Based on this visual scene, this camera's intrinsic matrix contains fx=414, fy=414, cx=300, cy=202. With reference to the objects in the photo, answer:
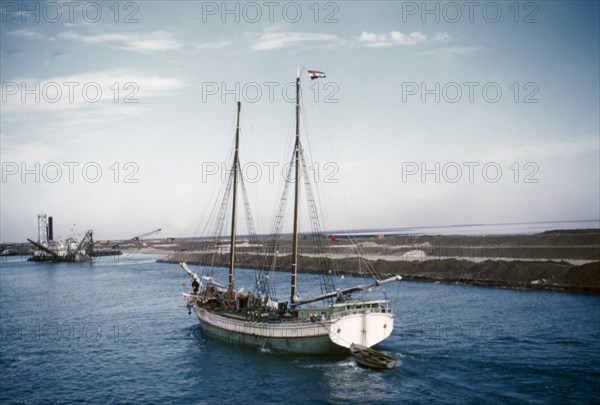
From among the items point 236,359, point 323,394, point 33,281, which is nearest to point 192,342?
point 236,359

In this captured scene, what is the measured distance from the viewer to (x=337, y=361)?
3155 centimetres

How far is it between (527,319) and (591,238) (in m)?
82.6

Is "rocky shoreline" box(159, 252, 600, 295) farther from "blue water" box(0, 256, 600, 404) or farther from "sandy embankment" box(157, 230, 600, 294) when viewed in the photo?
"blue water" box(0, 256, 600, 404)

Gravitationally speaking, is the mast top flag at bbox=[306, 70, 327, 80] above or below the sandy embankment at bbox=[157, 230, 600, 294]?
above

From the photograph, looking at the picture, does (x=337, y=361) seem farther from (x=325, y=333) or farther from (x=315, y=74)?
(x=315, y=74)

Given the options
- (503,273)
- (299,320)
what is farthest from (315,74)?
(503,273)

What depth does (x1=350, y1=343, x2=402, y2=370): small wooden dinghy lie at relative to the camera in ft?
93.4

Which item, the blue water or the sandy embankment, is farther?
the sandy embankment

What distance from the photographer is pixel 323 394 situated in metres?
25.8

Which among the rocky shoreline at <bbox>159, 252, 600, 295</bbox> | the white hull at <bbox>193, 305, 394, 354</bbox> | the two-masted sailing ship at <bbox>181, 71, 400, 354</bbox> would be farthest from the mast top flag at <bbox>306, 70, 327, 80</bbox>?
the rocky shoreline at <bbox>159, 252, 600, 295</bbox>

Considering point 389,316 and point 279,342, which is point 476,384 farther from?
point 279,342

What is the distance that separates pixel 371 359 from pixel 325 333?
12.6ft

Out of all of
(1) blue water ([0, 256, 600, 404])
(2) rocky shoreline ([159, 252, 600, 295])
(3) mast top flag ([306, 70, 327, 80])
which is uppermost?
(3) mast top flag ([306, 70, 327, 80])

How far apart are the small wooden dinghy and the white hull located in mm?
748
